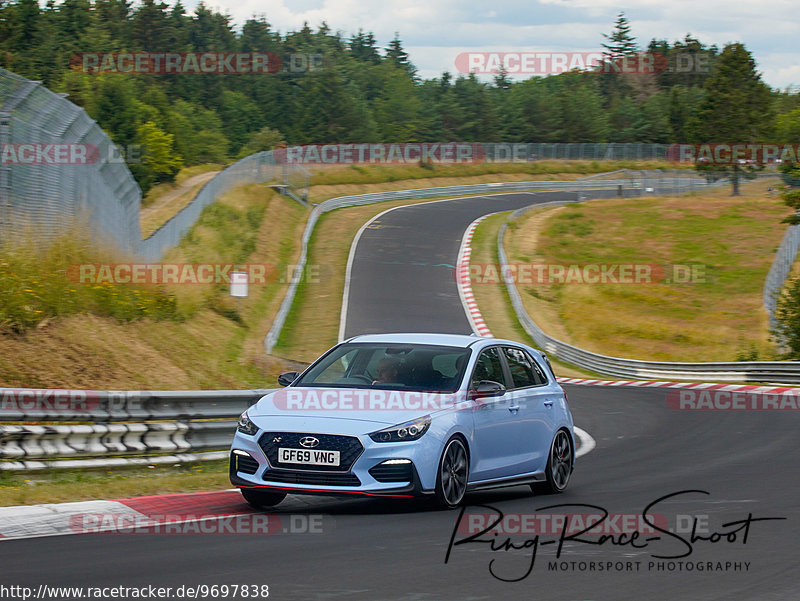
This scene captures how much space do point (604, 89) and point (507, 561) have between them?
575 feet

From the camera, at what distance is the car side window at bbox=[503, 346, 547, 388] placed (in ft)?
35.9

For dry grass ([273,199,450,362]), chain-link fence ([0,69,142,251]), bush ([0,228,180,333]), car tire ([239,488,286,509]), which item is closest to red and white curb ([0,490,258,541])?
car tire ([239,488,286,509])

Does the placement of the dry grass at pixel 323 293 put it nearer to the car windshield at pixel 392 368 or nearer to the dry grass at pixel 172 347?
the dry grass at pixel 172 347

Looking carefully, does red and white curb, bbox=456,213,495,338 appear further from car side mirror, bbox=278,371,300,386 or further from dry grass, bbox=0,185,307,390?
car side mirror, bbox=278,371,300,386

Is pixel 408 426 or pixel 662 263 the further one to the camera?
pixel 662 263

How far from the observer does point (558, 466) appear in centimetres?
1126

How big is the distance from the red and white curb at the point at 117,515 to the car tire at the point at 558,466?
10.5ft

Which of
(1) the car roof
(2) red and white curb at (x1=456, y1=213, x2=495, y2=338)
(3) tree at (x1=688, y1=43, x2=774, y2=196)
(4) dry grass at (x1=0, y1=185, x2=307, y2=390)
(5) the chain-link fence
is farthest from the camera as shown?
(3) tree at (x1=688, y1=43, x2=774, y2=196)

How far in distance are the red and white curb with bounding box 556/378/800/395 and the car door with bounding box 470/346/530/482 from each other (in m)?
17.8

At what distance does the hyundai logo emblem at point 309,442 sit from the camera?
8.83 meters

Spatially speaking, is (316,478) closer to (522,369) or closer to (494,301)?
(522,369)

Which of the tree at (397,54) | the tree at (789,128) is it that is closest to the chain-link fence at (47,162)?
the tree at (789,128)

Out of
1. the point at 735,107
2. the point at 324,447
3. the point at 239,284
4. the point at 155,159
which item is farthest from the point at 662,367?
the point at 735,107

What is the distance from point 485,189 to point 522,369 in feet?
231
